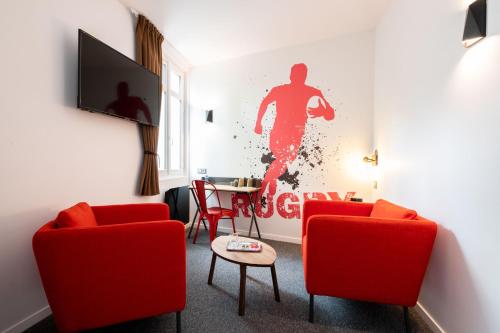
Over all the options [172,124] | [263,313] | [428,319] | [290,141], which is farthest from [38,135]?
[428,319]

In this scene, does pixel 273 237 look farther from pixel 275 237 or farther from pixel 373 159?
pixel 373 159

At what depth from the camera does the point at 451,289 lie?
1414 mm

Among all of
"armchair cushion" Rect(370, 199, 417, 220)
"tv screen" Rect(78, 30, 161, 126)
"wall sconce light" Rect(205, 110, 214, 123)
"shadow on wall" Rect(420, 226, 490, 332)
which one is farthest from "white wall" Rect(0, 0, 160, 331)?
"shadow on wall" Rect(420, 226, 490, 332)

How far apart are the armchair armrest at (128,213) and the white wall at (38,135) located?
1.04ft

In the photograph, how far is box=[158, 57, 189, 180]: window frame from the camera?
3.36 metres

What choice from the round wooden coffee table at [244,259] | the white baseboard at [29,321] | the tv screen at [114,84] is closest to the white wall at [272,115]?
the tv screen at [114,84]

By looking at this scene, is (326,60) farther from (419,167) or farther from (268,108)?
(419,167)

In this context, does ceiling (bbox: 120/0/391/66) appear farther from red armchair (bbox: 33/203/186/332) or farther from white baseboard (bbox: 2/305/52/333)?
white baseboard (bbox: 2/305/52/333)

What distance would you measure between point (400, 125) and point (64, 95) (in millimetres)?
3070

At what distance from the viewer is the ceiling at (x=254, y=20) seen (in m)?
2.44

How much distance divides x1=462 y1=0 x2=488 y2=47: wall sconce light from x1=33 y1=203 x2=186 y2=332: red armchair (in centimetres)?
203

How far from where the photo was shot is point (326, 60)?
3.12 meters

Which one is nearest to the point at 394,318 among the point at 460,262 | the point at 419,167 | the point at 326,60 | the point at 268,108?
the point at 460,262

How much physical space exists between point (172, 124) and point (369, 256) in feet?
10.8
